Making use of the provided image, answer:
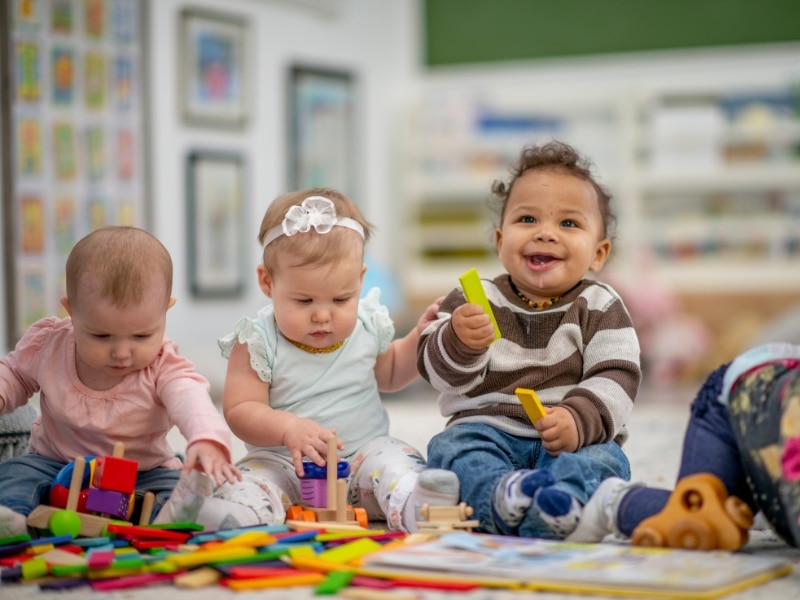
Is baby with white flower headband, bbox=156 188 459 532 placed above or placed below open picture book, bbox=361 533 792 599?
above

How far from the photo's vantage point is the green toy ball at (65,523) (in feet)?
4.36

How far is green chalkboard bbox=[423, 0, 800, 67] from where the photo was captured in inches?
171

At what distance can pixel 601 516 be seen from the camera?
1290 millimetres

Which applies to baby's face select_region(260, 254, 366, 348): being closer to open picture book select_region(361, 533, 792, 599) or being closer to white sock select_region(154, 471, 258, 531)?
white sock select_region(154, 471, 258, 531)

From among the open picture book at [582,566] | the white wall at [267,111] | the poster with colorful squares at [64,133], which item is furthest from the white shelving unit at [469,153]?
the open picture book at [582,566]

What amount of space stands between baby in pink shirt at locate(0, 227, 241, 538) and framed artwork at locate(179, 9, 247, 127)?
7.40 feet

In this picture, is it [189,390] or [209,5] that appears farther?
[209,5]

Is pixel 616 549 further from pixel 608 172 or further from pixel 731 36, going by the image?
pixel 731 36

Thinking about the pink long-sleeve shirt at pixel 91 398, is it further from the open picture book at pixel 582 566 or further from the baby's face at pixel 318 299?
the open picture book at pixel 582 566

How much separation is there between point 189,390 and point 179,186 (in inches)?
91.9

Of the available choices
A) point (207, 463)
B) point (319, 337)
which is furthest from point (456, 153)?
point (207, 463)

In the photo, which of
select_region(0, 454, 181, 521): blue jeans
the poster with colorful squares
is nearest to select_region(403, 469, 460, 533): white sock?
select_region(0, 454, 181, 521): blue jeans

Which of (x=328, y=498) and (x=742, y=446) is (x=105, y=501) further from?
(x=742, y=446)

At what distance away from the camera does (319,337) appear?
5.19ft
